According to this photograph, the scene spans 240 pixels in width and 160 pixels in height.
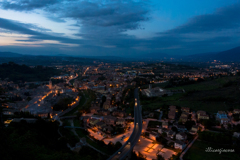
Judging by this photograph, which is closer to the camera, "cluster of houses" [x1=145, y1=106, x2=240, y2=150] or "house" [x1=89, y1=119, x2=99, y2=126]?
"cluster of houses" [x1=145, y1=106, x2=240, y2=150]

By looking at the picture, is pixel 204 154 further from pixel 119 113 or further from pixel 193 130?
pixel 119 113

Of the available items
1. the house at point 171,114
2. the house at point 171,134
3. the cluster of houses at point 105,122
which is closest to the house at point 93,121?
the cluster of houses at point 105,122

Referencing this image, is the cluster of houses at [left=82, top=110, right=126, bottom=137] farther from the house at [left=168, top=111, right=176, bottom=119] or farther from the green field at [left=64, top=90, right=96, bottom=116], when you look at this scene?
the house at [left=168, top=111, right=176, bottom=119]

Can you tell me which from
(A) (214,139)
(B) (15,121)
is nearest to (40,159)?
(B) (15,121)

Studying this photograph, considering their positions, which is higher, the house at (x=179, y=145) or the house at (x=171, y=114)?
the house at (x=171, y=114)

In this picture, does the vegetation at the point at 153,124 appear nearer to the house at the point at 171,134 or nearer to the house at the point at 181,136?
the house at the point at 171,134

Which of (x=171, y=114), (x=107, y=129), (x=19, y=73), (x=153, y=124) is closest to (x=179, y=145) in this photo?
(x=153, y=124)

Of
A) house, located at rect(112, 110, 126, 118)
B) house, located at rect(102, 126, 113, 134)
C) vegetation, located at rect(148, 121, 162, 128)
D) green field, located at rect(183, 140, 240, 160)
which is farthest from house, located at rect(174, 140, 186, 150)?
house, located at rect(112, 110, 126, 118)

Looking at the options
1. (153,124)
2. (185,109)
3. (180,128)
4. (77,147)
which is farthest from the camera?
(185,109)

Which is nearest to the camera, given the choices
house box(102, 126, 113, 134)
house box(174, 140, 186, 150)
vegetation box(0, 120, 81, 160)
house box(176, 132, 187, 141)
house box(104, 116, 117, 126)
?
vegetation box(0, 120, 81, 160)

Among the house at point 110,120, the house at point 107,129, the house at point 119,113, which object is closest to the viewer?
the house at point 107,129

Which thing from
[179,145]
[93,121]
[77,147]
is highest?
[179,145]
